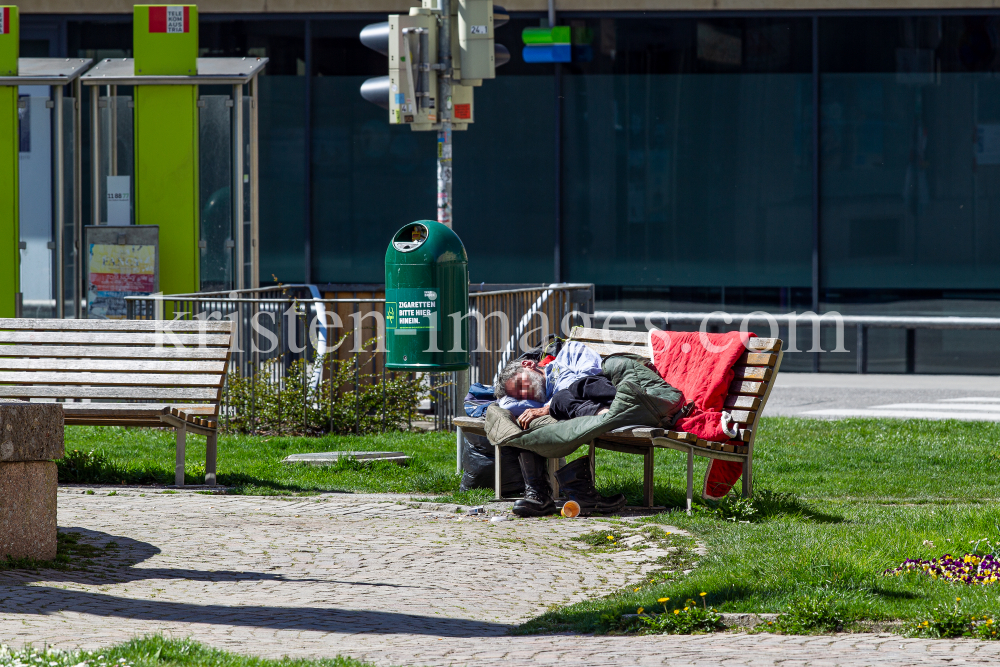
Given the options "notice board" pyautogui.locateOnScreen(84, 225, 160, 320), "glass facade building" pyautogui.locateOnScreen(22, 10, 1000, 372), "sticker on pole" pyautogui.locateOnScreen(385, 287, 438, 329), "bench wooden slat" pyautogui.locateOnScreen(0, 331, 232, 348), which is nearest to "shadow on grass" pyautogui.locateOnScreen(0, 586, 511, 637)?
"sticker on pole" pyautogui.locateOnScreen(385, 287, 438, 329)

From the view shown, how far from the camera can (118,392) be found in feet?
30.5

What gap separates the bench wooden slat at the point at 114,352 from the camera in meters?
9.33

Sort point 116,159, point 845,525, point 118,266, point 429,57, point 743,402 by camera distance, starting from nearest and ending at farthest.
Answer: point 845,525 → point 743,402 → point 429,57 → point 118,266 → point 116,159

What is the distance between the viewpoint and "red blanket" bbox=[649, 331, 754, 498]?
8172 mm

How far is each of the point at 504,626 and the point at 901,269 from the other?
41.0 ft

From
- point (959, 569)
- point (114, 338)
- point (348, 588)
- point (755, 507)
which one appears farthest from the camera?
point (114, 338)

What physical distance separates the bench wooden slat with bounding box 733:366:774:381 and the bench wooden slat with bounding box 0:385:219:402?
3.47 metres

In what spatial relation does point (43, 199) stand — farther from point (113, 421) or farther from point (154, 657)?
point (154, 657)

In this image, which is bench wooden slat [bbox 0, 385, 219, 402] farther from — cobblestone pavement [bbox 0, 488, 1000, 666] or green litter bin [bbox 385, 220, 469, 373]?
green litter bin [bbox 385, 220, 469, 373]

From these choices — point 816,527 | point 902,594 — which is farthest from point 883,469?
point 902,594

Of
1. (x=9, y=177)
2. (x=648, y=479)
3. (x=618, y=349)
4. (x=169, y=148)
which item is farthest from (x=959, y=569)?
(x=9, y=177)

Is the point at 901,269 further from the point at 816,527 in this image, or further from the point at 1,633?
the point at 1,633

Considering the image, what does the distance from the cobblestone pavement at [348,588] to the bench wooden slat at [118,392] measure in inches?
32.2

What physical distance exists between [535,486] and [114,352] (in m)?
3.30
